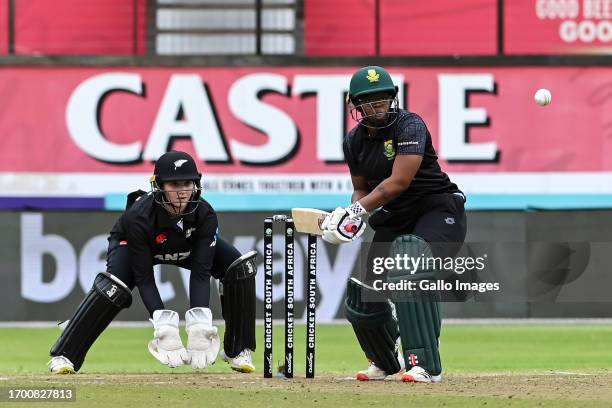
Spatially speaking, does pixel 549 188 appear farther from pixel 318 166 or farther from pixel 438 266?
pixel 438 266

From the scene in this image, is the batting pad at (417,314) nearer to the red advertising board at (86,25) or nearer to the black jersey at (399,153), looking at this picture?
the black jersey at (399,153)

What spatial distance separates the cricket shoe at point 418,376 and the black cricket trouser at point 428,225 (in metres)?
0.69

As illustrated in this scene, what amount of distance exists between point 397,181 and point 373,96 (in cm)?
57

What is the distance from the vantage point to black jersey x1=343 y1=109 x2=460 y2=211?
853cm

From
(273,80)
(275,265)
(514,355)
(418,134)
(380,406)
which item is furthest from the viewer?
(273,80)

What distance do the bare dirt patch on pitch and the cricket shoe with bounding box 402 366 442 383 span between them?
0.06 m

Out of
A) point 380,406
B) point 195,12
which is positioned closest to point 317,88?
point 195,12

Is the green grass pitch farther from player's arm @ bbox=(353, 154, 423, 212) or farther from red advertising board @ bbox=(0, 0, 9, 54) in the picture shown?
red advertising board @ bbox=(0, 0, 9, 54)

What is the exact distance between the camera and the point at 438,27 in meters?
19.9

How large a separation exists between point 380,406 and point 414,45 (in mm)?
13086

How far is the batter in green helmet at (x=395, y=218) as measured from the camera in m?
8.47

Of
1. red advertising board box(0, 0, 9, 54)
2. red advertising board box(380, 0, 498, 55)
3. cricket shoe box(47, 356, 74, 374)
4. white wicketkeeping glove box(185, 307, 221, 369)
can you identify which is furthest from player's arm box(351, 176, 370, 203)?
red advertising board box(0, 0, 9, 54)

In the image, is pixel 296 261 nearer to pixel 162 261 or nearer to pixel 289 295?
pixel 162 261

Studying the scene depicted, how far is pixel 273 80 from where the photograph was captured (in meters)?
19.1
